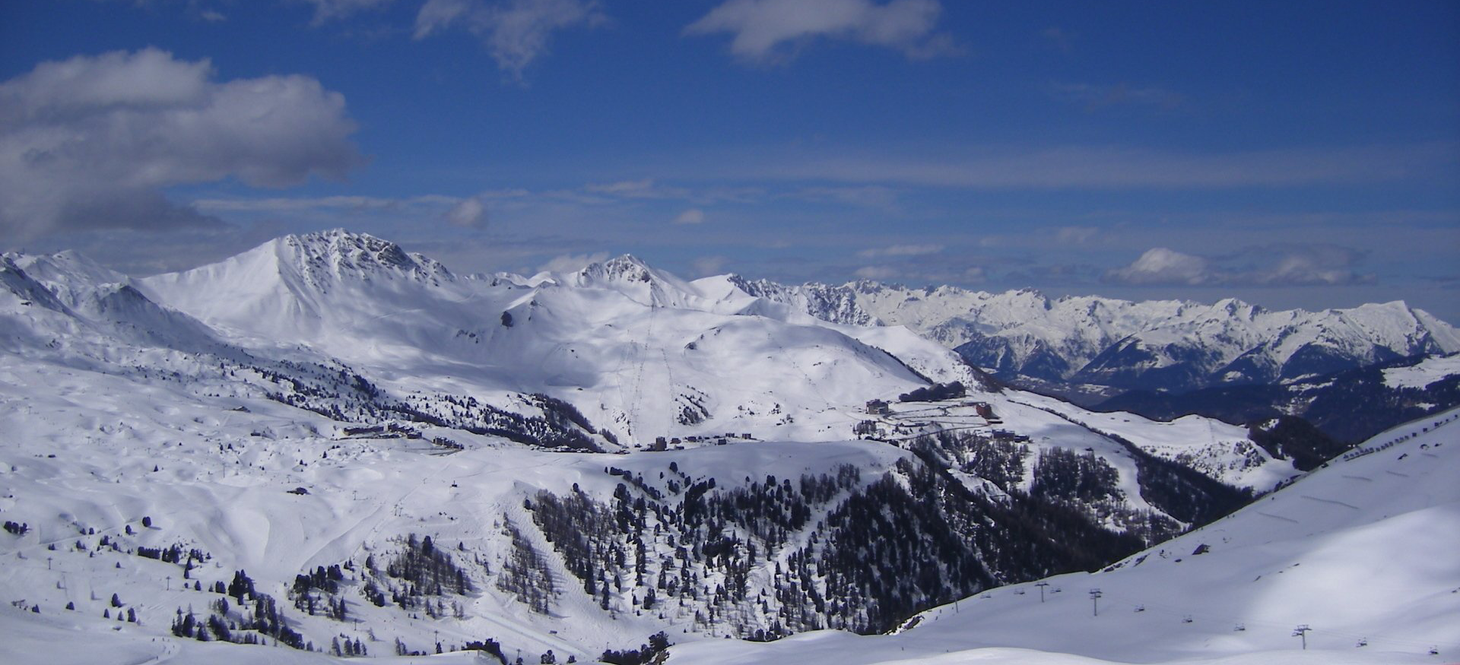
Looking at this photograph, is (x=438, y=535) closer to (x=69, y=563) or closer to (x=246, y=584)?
(x=246, y=584)

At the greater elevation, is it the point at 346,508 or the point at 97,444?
the point at 97,444

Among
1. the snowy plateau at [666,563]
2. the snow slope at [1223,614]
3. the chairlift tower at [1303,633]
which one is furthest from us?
the snowy plateau at [666,563]

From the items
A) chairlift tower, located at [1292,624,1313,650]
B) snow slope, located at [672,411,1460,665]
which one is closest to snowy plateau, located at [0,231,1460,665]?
snow slope, located at [672,411,1460,665]

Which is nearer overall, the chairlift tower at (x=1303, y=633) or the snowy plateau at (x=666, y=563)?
the chairlift tower at (x=1303, y=633)

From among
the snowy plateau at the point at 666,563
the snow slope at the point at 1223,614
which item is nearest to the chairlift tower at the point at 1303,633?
the snow slope at the point at 1223,614

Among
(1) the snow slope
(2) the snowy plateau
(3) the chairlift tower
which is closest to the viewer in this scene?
(1) the snow slope

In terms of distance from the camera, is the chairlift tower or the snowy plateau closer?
the chairlift tower

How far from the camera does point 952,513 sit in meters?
178

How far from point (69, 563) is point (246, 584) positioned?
22.6 m

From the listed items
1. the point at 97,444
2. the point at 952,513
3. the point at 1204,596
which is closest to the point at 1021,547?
the point at 952,513

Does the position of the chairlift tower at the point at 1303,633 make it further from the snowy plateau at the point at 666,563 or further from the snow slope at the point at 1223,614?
the snowy plateau at the point at 666,563

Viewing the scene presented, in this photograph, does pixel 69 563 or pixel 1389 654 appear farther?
pixel 69 563

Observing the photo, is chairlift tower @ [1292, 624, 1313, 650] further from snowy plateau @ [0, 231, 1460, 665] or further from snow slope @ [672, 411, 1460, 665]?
snowy plateau @ [0, 231, 1460, 665]

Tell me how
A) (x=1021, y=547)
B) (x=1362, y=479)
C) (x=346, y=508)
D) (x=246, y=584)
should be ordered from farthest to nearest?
(x=1021, y=547) < (x=346, y=508) < (x=1362, y=479) < (x=246, y=584)
